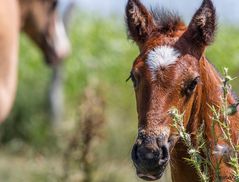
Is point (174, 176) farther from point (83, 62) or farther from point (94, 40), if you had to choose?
point (94, 40)

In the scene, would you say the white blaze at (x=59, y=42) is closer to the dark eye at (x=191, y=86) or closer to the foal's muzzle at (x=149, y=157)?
the dark eye at (x=191, y=86)

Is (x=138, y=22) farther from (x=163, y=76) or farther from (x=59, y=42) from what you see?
(x=59, y=42)

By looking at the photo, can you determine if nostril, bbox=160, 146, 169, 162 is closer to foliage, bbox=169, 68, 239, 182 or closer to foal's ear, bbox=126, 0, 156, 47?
foliage, bbox=169, 68, 239, 182

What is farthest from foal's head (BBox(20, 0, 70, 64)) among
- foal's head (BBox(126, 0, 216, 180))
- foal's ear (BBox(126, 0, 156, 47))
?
foal's head (BBox(126, 0, 216, 180))

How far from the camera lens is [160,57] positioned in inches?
225

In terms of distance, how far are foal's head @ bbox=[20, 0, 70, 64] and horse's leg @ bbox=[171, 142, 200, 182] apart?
19.9 ft

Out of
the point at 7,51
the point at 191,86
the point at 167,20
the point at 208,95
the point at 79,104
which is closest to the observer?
the point at 191,86

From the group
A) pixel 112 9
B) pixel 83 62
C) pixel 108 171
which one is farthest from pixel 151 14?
pixel 112 9

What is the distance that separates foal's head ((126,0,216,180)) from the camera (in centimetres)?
546

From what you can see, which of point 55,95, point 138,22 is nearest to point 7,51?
point 138,22

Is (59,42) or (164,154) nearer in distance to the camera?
(164,154)

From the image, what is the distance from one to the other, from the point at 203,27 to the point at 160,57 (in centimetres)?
46

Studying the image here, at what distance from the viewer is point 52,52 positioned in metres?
12.6

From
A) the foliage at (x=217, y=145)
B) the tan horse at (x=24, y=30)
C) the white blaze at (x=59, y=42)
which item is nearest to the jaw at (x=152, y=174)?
the foliage at (x=217, y=145)
